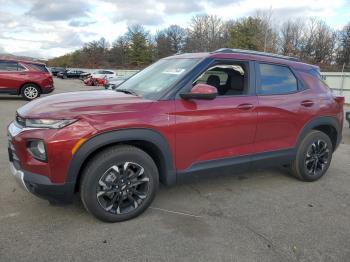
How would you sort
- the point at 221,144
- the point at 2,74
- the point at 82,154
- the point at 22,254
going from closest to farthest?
the point at 22,254, the point at 82,154, the point at 221,144, the point at 2,74

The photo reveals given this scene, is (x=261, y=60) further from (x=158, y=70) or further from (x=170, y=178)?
(x=170, y=178)

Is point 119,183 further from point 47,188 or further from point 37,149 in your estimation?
point 37,149

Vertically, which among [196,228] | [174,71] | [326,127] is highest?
[174,71]

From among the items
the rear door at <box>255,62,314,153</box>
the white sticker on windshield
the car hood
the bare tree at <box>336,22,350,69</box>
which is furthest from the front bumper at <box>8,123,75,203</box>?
the bare tree at <box>336,22,350,69</box>

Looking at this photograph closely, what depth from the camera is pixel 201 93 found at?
11.8ft

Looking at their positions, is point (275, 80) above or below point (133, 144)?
above

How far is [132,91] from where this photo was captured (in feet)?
A: 13.5

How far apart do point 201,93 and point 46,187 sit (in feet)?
5.78

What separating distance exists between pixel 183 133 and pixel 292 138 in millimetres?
1804

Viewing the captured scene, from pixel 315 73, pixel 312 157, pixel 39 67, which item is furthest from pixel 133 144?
pixel 39 67

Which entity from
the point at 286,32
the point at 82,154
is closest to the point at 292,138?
the point at 82,154

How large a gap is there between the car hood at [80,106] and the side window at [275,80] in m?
1.62

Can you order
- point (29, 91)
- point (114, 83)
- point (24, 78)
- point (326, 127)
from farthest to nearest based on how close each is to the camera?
point (114, 83) < point (29, 91) < point (24, 78) < point (326, 127)

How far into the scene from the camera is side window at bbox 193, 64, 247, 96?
4242 mm
